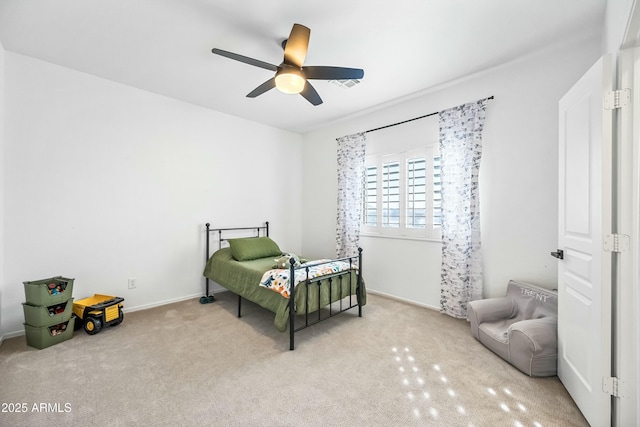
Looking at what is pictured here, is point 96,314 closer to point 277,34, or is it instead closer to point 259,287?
point 259,287

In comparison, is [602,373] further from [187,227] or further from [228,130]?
[228,130]

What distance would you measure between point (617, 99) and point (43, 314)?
177 inches

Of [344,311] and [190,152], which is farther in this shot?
[190,152]

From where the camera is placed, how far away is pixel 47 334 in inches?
92.4

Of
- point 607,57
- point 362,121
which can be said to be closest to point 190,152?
point 362,121

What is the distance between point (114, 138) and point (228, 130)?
1.50 meters

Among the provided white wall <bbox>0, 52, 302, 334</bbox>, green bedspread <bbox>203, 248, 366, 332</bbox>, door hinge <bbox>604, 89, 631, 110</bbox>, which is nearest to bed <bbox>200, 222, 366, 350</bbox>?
green bedspread <bbox>203, 248, 366, 332</bbox>

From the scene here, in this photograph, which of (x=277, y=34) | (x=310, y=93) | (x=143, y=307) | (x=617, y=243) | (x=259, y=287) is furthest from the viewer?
(x=143, y=307)

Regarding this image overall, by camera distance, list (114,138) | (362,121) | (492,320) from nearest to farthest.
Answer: (492,320) → (114,138) → (362,121)

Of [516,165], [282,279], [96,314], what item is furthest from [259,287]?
[516,165]

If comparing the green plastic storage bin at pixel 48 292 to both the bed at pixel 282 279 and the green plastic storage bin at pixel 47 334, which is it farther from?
the bed at pixel 282 279

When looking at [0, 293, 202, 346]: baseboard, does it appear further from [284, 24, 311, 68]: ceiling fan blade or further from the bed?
[284, 24, 311, 68]: ceiling fan blade

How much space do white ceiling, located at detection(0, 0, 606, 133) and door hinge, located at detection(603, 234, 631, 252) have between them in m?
1.76

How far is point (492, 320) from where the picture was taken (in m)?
2.52
